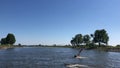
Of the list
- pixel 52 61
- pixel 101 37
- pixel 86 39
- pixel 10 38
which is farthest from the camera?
pixel 86 39

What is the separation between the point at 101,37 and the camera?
153625 millimetres

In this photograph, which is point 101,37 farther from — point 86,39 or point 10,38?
point 10,38

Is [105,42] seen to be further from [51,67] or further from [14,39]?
A: [51,67]

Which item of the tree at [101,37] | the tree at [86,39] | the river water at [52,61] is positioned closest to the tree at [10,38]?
the tree at [86,39]

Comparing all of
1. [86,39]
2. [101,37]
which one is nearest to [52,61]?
[101,37]

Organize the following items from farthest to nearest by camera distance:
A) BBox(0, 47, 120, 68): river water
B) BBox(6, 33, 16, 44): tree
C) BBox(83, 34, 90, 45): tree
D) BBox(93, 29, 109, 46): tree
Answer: BBox(83, 34, 90, 45): tree
BBox(6, 33, 16, 44): tree
BBox(93, 29, 109, 46): tree
BBox(0, 47, 120, 68): river water

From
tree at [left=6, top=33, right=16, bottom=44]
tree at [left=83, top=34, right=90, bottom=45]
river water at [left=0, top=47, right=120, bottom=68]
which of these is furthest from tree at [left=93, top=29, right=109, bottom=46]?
river water at [left=0, top=47, right=120, bottom=68]

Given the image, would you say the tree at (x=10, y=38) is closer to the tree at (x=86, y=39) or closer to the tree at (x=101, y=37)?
the tree at (x=86, y=39)

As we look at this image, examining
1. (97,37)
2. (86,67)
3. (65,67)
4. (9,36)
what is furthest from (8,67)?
(9,36)

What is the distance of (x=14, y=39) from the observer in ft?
625

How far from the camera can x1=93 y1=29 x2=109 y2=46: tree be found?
6033 inches

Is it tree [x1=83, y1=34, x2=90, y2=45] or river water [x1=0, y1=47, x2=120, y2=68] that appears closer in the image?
river water [x1=0, y1=47, x2=120, y2=68]

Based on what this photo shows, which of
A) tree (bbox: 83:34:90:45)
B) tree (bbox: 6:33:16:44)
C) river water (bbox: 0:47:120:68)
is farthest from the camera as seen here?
tree (bbox: 83:34:90:45)

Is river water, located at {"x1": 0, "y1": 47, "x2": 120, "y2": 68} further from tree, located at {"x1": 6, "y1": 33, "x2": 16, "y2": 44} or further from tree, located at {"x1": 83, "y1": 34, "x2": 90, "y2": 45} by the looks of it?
tree, located at {"x1": 83, "y1": 34, "x2": 90, "y2": 45}
